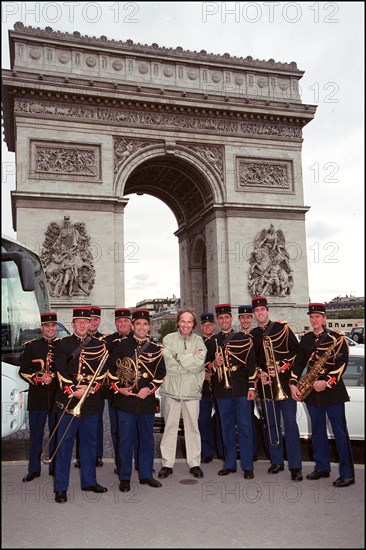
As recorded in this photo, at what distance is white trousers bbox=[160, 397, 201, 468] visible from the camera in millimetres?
6211

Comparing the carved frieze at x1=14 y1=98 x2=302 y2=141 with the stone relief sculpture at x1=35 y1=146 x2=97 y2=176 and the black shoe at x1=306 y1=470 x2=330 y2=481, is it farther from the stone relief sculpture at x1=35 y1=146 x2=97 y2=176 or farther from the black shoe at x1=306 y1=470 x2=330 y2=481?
the black shoe at x1=306 y1=470 x2=330 y2=481

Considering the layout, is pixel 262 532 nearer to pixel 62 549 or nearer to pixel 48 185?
pixel 62 549

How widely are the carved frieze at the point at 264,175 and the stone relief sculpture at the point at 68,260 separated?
292 inches

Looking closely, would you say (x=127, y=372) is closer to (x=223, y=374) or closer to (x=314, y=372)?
(x=223, y=374)

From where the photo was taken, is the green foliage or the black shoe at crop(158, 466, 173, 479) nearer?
the green foliage

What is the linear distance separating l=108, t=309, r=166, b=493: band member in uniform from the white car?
209 cm

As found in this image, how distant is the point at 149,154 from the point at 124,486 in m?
19.6

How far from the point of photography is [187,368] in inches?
248

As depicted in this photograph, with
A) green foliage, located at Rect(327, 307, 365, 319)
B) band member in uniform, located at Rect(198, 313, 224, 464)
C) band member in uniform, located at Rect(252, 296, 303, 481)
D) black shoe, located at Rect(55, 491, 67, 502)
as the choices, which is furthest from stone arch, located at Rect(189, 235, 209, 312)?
black shoe, located at Rect(55, 491, 67, 502)

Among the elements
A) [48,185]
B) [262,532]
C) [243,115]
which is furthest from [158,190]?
[262,532]

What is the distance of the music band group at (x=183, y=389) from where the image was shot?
5.62m

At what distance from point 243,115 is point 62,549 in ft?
75.7

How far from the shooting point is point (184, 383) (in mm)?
6410

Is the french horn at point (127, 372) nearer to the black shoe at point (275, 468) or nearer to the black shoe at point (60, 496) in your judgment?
the black shoe at point (60, 496)
